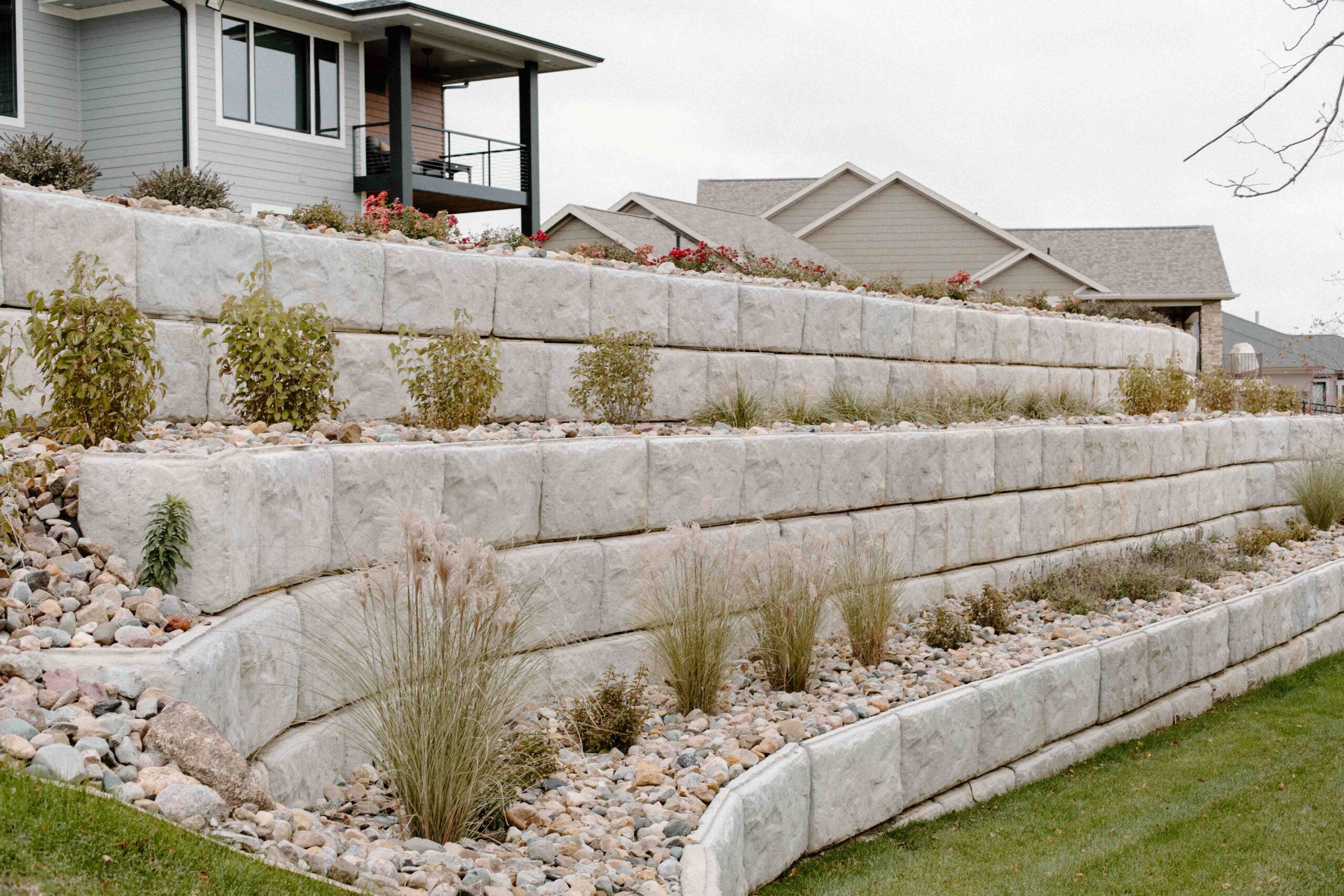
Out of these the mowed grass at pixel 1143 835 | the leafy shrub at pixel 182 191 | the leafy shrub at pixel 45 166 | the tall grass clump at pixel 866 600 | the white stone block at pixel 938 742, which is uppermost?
the leafy shrub at pixel 45 166

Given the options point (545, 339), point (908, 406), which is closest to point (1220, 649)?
point (908, 406)

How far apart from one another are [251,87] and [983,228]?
43.6 feet

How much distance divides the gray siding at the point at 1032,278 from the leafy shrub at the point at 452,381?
56.4 ft

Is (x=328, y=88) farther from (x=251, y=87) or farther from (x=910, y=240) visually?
(x=910, y=240)

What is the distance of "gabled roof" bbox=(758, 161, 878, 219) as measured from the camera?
22.6 metres

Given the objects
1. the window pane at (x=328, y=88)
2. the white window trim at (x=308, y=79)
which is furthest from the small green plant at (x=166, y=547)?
the window pane at (x=328, y=88)

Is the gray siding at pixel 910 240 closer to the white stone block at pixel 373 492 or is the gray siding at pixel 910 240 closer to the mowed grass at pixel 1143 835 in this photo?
the mowed grass at pixel 1143 835

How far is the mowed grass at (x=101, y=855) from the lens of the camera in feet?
7.05

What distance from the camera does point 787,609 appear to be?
5543mm

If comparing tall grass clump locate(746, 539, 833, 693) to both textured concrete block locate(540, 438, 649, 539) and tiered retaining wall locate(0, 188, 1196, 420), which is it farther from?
tiered retaining wall locate(0, 188, 1196, 420)

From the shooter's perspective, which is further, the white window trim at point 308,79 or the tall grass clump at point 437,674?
the white window trim at point 308,79

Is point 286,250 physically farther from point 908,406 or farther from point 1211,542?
point 1211,542

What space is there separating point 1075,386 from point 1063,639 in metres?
5.63

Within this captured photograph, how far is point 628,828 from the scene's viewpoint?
3.82m
